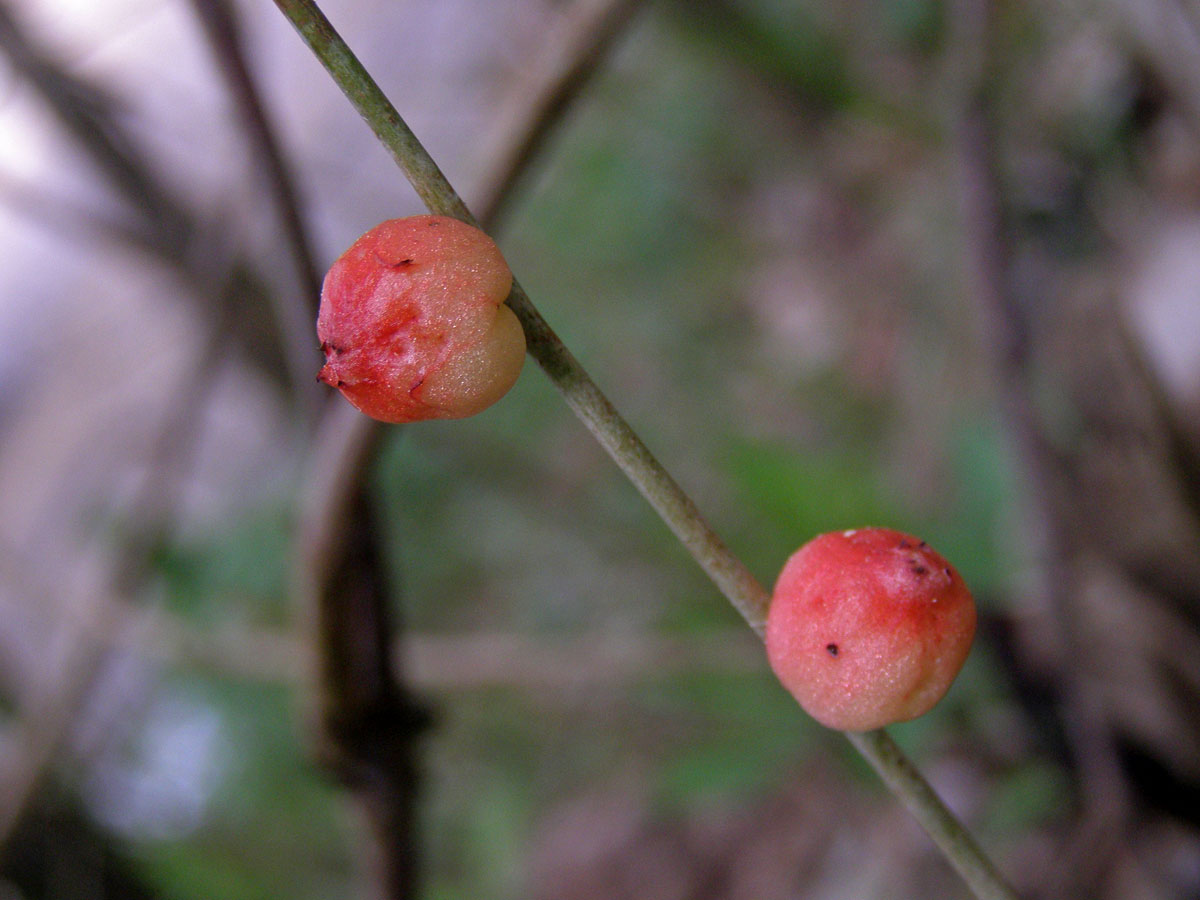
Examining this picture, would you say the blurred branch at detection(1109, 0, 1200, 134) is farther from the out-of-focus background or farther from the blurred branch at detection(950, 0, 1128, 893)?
the blurred branch at detection(950, 0, 1128, 893)

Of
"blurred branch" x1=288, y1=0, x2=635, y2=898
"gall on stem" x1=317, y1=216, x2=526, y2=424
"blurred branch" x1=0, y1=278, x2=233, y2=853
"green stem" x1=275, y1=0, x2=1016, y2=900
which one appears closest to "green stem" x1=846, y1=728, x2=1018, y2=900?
"green stem" x1=275, y1=0, x2=1016, y2=900

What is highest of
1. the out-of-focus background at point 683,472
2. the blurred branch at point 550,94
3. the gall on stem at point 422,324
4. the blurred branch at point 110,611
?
the gall on stem at point 422,324

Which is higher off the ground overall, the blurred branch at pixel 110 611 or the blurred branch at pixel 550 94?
the blurred branch at pixel 550 94

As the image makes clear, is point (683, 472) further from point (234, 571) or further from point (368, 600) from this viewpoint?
point (368, 600)

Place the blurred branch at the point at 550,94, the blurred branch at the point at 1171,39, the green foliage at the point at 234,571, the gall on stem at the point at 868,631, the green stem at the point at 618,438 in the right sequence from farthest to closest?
1. the green foliage at the point at 234,571
2. the blurred branch at the point at 1171,39
3. the blurred branch at the point at 550,94
4. the gall on stem at the point at 868,631
5. the green stem at the point at 618,438

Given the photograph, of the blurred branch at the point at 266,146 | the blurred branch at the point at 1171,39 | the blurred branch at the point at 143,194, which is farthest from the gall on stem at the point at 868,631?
the blurred branch at the point at 1171,39

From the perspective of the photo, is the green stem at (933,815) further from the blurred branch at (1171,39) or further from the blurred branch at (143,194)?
the blurred branch at (1171,39)

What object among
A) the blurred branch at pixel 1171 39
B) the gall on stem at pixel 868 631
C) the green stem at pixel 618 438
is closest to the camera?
the green stem at pixel 618 438

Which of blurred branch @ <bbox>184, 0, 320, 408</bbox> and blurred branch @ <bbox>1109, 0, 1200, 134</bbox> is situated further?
blurred branch @ <bbox>1109, 0, 1200, 134</bbox>
